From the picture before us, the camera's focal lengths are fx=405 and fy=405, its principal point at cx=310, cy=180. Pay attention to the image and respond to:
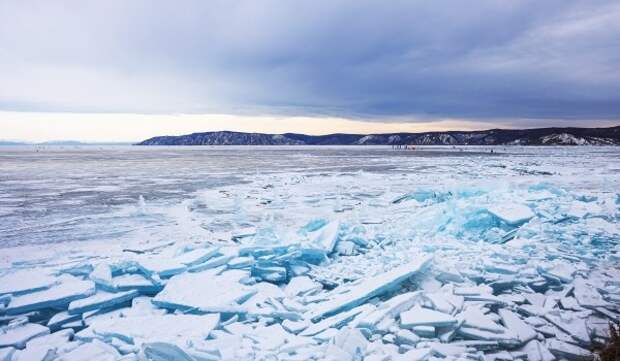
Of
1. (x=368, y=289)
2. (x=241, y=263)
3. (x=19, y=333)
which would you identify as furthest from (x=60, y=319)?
(x=368, y=289)

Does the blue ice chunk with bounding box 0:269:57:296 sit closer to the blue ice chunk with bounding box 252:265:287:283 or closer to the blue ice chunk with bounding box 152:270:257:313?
the blue ice chunk with bounding box 152:270:257:313

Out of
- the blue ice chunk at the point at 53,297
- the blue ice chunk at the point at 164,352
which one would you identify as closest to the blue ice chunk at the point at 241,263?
the blue ice chunk at the point at 53,297

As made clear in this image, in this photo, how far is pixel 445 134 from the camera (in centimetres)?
16575

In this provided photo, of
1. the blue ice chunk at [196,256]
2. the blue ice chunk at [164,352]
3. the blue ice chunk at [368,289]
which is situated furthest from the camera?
the blue ice chunk at [196,256]

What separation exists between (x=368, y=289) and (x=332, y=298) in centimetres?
39

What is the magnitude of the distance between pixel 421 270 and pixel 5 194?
1355cm

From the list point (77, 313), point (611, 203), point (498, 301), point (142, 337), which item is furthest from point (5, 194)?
point (611, 203)

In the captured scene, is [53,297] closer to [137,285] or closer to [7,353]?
[137,285]

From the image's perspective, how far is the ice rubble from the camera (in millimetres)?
3334

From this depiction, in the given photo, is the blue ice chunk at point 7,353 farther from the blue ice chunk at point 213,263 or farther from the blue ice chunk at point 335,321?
the blue ice chunk at point 335,321

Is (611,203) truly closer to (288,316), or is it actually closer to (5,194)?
(288,316)

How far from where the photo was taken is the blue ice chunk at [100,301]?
4133mm

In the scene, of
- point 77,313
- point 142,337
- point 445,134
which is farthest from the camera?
point 445,134

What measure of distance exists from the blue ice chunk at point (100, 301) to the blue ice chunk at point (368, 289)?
6.85ft
